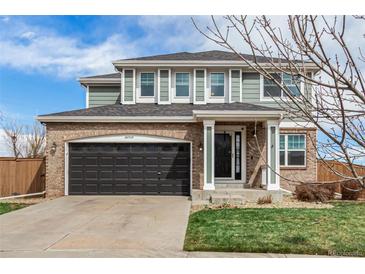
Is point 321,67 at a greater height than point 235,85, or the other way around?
point 235,85

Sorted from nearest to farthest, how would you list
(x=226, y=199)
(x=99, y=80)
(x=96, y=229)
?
1. (x=96, y=229)
2. (x=226, y=199)
3. (x=99, y=80)

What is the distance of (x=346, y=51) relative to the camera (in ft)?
9.65

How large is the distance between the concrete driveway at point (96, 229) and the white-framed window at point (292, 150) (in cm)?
611

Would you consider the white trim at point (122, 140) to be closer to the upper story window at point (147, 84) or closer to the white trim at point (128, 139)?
the white trim at point (128, 139)

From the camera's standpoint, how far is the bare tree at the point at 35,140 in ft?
93.2

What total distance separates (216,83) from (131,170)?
631 cm

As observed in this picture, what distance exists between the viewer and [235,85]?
Result: 18.0 m

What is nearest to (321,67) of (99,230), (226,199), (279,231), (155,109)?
(279,231)

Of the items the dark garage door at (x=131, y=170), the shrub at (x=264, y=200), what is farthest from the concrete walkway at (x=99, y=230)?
the shrub at (x=264, y=200)

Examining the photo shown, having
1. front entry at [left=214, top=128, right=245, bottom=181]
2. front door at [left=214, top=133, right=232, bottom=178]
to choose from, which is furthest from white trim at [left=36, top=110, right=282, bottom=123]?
front door at [left=214, top=133, right=232, bottom=178]

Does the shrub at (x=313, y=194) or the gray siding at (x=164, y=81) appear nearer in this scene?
the shrub at (x=313, y=194)

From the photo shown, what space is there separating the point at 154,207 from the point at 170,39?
6831mm

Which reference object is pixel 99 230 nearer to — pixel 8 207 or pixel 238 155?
pixel 8 207

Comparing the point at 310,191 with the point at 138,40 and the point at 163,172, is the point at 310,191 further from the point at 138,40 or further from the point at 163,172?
the point at 138,40
